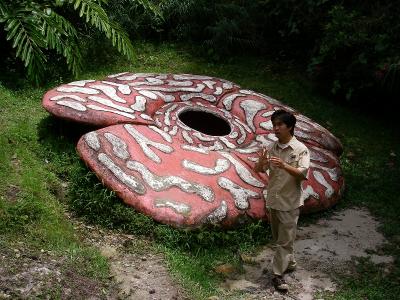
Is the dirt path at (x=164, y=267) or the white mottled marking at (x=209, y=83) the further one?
the white mottled marking at (x=209, y=83)

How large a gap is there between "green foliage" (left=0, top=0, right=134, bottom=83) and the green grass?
57 cm

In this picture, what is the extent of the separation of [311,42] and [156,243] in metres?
5.55

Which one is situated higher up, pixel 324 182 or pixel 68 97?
pixel 68 97

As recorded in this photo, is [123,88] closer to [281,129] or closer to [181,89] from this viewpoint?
[181,89]

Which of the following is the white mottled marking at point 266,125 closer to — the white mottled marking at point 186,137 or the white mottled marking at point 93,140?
the white mottled marking at point 186,137

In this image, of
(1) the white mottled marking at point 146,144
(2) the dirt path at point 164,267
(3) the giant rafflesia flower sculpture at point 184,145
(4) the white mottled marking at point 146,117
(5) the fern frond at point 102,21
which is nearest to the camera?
(2) the dirt path at point 164,267

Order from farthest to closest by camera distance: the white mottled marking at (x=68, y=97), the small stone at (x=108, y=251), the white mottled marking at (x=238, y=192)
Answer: the white mottled marking at (x=68, y=97) → the white mottled marking at (x=238, y=192) → the small stone at (x=108, y=251)

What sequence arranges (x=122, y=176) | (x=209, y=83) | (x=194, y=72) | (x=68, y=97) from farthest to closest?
(x=194, y=72) → (x=209, y=83) → (x=68, y=97) → (x=122, y=176)

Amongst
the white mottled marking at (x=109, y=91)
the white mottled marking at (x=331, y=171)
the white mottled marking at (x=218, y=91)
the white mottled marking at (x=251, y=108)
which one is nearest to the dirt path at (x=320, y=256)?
the white mottled marking at (x=331, y=171)

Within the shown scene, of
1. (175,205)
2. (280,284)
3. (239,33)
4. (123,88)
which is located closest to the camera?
(280,284)

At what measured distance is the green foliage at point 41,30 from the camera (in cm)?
674

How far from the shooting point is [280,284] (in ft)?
14.8

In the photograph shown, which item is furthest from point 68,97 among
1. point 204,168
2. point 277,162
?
point 277,162

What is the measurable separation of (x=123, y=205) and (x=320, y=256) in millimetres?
1765
